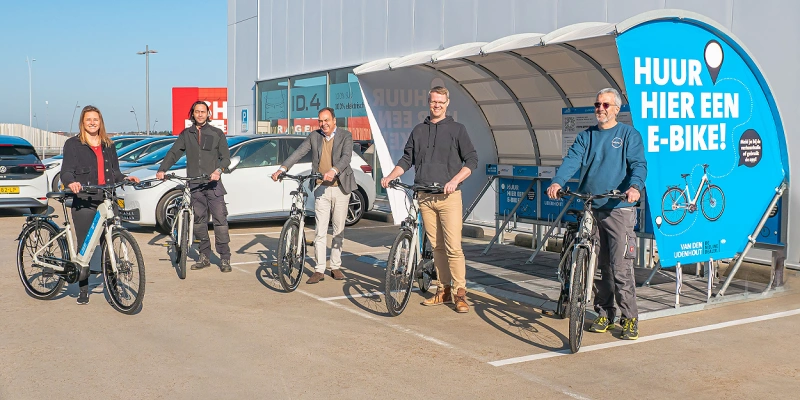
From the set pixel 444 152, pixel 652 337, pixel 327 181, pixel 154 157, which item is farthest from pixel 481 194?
pixel 154 157

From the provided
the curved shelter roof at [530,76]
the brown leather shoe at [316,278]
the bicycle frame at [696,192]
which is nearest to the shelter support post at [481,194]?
the curved shelter roof at [530,76]

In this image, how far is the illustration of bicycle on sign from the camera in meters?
7.24

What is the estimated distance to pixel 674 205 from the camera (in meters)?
7.28

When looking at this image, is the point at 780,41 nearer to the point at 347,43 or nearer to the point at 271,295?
the point at 271,295

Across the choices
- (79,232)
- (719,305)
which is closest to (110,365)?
(79,232)

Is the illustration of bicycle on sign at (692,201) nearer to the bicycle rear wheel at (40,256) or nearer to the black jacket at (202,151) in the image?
the black jacket at (202,151)

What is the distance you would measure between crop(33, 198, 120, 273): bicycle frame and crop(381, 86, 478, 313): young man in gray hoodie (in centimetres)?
238

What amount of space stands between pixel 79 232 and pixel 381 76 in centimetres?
433

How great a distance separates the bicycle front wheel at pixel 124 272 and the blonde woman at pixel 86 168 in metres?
0.34

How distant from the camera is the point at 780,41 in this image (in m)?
9.83

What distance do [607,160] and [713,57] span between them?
6.62ft

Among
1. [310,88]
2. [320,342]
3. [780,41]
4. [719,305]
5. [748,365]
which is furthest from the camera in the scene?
[310,88]

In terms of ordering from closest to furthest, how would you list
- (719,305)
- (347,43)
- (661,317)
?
(661,317), (719,305), (347,43)

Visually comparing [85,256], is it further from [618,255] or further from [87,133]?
[618,255]
